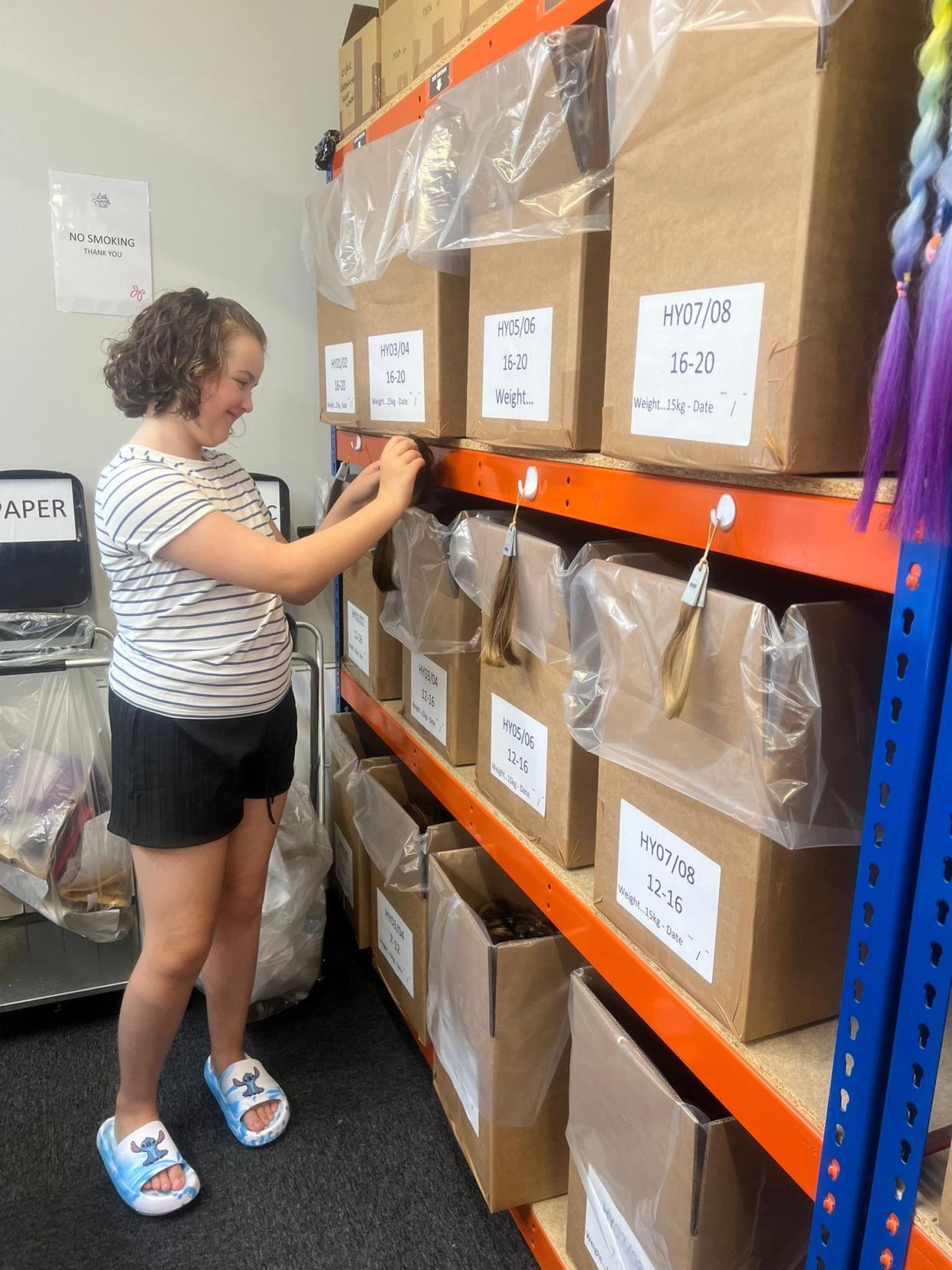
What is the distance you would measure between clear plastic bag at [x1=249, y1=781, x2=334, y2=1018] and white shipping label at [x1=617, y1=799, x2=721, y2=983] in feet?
3.34

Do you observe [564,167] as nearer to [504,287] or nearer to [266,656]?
[504,287]

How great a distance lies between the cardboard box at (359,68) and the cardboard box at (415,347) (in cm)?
52

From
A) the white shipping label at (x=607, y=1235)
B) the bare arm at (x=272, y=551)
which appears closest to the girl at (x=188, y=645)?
the bare arm at (x=272, y=551)

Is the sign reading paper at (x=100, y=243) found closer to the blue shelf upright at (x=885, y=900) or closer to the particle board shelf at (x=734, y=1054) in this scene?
the particle board shelf at (x=734, y=1054)

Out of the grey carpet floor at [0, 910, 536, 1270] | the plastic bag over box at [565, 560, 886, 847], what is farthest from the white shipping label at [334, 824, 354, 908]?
the plastic bag over box at [565, 560, 886, 847]

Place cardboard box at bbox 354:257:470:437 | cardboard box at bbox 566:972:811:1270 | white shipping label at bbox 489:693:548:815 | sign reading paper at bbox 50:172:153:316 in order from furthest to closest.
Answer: sign reading paper at bbox 50:172:153:316
cardboard box at bbox 354:257:470:437
white shipping label at bbox 489:693:548:815
cardboard box at bbox 566:972:811:1270

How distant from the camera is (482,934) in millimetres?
1173

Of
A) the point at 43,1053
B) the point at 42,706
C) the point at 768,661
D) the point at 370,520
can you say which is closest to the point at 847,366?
the point at 768,661

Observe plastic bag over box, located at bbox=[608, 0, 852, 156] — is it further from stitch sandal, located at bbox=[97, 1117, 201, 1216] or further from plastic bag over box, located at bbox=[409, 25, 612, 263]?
stitch sandal, located at bbox=[97, 1117, 201, 1216]

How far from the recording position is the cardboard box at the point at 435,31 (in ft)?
4.29

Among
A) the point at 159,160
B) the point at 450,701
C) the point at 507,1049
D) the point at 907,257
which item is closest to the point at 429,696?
the point at 450,701

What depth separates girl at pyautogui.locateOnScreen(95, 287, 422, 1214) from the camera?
1146 mm

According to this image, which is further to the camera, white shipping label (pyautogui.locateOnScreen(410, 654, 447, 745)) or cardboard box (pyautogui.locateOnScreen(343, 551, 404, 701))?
cardboard box (pyautogui.locateOnScreen(343, 551, 404, 701))

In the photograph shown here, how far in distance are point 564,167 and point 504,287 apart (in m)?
0.15
